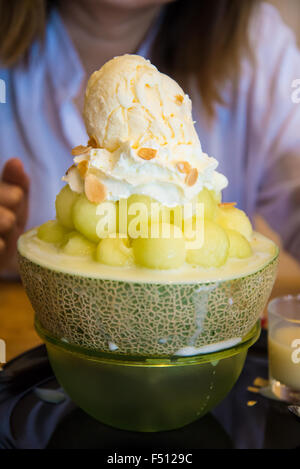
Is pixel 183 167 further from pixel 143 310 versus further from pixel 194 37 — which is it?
pixel 194 37

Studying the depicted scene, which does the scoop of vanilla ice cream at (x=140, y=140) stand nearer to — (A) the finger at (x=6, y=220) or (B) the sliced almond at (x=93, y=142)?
(B) the sliced almond at (x=93, y=142)

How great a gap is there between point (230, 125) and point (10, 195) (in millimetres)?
722

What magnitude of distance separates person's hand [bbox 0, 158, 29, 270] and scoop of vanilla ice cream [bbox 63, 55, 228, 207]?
89 cm

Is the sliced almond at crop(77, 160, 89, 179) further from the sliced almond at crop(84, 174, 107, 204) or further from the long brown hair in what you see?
the long brown hair

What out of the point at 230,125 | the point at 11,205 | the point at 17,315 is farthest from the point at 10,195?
the point at 230,125

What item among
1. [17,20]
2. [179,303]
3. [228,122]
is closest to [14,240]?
[17,20]

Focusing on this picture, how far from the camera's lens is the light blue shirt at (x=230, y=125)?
148cm

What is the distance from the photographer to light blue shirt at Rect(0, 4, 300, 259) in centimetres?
148

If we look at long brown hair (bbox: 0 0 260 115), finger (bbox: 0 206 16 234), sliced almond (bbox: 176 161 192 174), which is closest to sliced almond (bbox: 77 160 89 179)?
sliced almond (bbox: 176 161 192 174)

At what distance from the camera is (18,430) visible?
58cm

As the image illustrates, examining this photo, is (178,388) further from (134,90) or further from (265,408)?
(134,90)

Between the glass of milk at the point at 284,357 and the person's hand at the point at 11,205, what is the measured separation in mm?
911

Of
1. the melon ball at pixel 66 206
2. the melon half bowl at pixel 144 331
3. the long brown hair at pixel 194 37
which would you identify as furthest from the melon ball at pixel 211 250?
the long brown hair at pixel 194 37

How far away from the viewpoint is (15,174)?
1.43 meters
